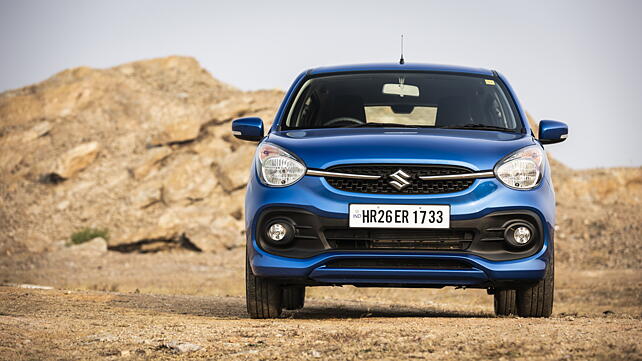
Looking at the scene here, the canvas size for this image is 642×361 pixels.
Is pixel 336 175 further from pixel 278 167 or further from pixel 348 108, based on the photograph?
pixel 348 108

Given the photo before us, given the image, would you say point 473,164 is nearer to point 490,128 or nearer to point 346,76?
point 490,128

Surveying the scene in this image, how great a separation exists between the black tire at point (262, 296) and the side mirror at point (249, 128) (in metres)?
1.12

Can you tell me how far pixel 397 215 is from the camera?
6039mm

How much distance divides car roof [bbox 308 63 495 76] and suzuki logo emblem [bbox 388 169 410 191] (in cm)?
193

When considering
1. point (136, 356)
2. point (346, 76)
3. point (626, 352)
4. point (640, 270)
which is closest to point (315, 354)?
point (136, 356)

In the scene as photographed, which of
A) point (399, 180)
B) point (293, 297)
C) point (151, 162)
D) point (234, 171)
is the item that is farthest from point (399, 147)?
point (151, 162)

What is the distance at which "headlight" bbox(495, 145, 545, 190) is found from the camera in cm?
622

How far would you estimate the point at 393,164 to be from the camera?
6.11 metres

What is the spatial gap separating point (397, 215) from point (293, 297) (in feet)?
8.66

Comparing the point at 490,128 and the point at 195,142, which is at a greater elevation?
the point at 490,128

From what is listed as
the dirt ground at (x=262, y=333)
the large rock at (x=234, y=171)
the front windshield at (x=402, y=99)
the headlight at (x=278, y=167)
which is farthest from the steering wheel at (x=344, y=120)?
the large rock at (x=234, y=171)

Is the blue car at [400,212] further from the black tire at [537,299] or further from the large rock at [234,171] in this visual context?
the large rock at [234,171]

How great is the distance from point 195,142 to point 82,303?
78.2 feet

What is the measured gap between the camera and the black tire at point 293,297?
8.35m
